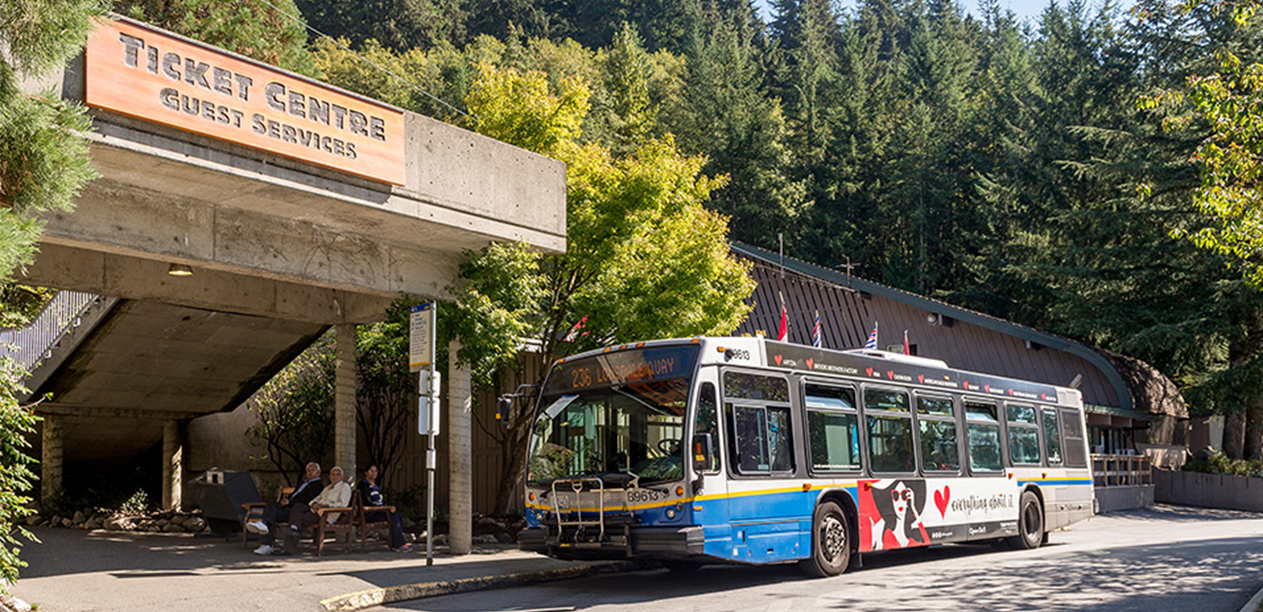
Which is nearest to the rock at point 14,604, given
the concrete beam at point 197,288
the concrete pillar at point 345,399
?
the concrete beam at point 197,288

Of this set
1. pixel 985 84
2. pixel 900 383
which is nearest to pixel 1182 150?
pixel 900 383

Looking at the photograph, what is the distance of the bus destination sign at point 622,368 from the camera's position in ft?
41.1

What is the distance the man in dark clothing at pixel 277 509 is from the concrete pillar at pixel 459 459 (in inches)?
76.7

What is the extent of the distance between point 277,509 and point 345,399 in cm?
368

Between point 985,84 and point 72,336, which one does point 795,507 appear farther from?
point 985,84

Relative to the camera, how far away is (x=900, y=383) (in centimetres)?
1535

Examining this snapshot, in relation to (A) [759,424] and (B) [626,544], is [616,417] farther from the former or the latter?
→ (A) [759,424]

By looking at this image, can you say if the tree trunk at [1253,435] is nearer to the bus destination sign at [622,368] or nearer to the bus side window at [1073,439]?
the bus side window at [1073,439]

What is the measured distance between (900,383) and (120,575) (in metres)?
10.1

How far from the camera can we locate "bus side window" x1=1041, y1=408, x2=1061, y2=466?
1891 cm

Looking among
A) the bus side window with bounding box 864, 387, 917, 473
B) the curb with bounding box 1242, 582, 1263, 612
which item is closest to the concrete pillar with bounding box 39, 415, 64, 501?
the bus side window with bounding box 864, 387, 917, 473

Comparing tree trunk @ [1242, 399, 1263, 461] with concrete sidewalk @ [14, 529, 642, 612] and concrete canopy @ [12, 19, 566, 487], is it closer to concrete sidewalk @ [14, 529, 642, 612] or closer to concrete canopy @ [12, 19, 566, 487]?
concrete sidewalk @ [14, 529, 642, 612]

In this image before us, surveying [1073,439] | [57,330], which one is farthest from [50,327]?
[1073,439]

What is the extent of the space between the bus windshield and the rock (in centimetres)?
538
